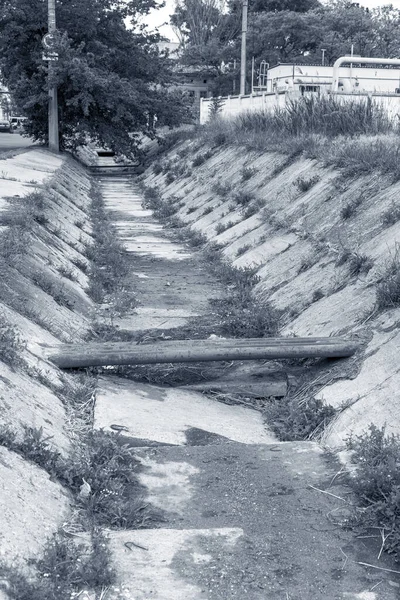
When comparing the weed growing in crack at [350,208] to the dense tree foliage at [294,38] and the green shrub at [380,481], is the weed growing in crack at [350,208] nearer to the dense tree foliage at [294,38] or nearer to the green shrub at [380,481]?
the green shrub at [380,481]

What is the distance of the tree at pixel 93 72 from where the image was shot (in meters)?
26.6

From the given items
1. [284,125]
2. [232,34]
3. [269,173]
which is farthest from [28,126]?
[232,34]

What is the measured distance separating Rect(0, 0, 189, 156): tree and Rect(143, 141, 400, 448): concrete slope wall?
11397 millimetres

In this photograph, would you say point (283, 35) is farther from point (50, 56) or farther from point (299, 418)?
point (299, 418)

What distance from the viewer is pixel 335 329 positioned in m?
7.00

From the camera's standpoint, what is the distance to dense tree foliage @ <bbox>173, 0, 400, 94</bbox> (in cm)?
5897

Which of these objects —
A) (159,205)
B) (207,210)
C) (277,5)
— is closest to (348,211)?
(207,210)

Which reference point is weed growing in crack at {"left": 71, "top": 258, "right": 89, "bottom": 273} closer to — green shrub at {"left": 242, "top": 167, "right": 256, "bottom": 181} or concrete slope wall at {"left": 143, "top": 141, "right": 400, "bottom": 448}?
concrete slope wall at {"left": 143, "top": 141, "right": 400, "bottom": 448}

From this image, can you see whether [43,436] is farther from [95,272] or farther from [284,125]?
[284,125]

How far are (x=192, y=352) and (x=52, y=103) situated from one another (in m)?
23.4

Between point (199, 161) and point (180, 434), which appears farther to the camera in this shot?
point (199, 161)

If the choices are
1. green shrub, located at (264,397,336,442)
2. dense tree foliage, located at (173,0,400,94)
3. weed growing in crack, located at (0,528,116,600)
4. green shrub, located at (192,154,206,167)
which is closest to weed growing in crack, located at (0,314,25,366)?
weed growing in crack, located at (0,528,116,600)

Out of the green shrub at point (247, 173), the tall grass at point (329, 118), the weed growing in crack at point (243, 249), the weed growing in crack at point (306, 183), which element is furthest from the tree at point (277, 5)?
the weed growing in crack at point (243, 249)

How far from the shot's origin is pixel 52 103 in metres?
27.7
